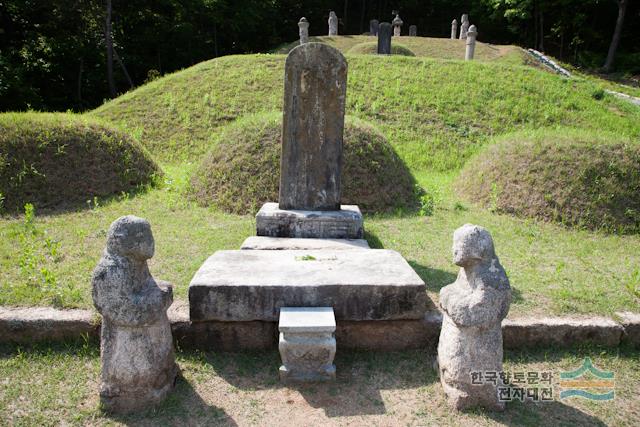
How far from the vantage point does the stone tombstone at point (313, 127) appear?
550cm

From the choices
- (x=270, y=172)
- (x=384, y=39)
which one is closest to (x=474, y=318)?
(x=270, y=172)

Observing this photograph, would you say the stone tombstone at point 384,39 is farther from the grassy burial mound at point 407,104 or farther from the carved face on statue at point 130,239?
the carved face on statue at point 130,239

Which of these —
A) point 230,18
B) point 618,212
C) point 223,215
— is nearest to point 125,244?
point 223,215

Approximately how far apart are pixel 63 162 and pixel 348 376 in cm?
701

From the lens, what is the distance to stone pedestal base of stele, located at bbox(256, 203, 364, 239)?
5492 millimetres

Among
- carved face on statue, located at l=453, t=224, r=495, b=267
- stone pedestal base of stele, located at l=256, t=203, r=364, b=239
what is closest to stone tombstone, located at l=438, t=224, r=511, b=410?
carved face on statue, located at l=453, t=224, r=495, b=267

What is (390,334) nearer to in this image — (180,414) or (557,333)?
(557,333)

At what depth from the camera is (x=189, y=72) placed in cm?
1501

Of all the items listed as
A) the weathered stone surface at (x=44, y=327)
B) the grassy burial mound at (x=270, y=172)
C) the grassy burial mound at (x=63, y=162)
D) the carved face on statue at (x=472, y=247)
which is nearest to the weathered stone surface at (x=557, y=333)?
the carved face on statue at (x=472, y=247)

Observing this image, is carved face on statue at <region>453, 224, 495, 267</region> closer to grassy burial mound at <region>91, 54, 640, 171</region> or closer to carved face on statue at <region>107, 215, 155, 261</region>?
carved face on statue at <region>107, 215, 155, 261</region>

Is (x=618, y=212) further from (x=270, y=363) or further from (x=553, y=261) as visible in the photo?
(x=270, y=363)

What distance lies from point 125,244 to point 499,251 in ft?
15.5

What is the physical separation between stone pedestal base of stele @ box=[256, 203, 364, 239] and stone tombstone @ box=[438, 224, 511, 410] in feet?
7.63

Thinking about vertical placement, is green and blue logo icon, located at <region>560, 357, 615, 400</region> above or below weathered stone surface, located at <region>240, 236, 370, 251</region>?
below
